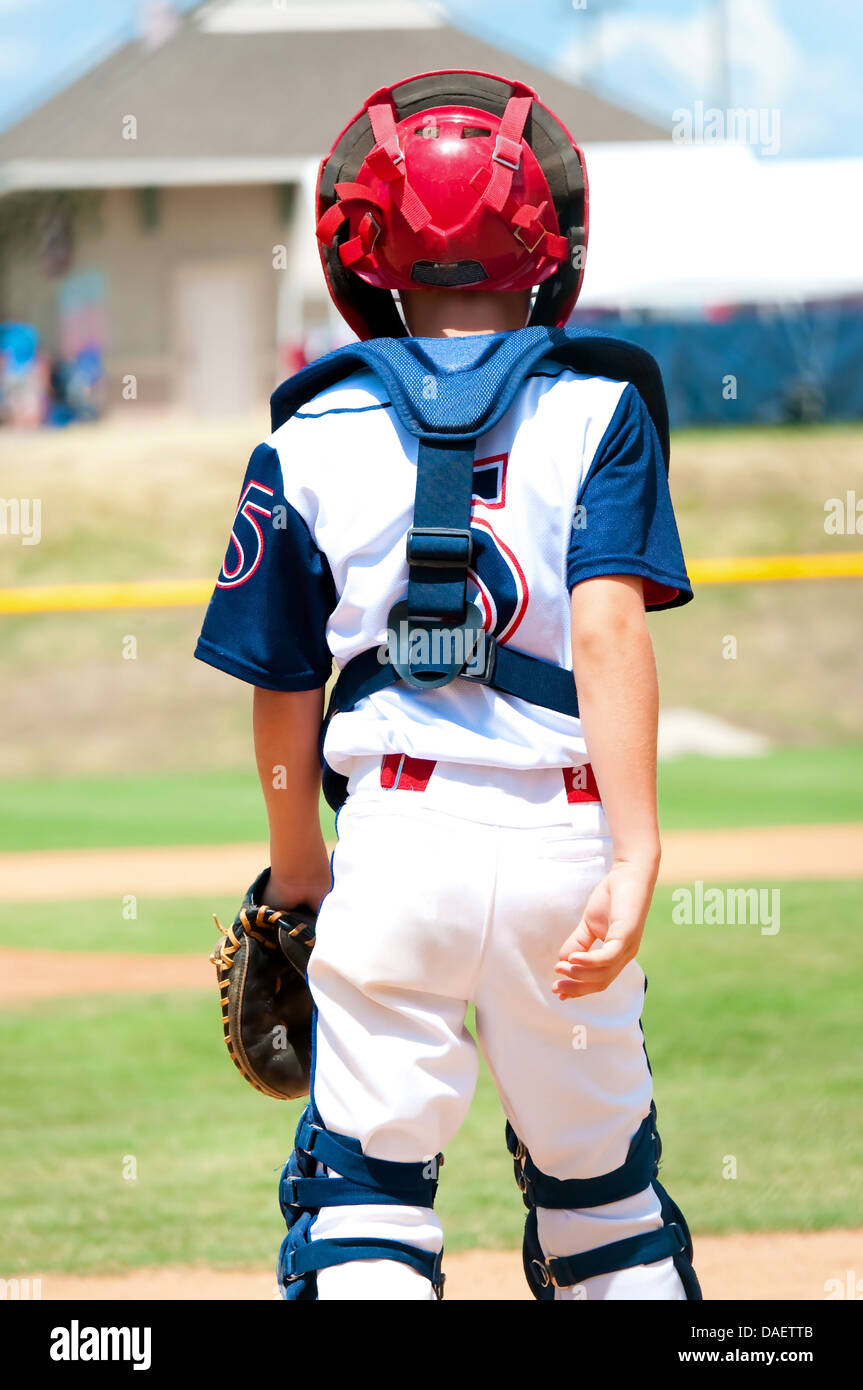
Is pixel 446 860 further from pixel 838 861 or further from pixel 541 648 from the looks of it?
pixel 838 861

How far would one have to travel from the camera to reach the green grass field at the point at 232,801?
8.39 m

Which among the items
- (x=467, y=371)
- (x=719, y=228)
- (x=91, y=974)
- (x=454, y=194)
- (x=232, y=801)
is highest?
(x=719, y=228)

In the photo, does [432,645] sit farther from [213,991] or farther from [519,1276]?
[213,991]

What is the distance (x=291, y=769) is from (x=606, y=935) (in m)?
0.52

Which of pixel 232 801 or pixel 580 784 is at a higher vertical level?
pixel 580 784

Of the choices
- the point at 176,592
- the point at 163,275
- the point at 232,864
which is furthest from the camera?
Answer: the point at 163,275

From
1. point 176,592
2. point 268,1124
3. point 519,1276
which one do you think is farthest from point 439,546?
point 176,592

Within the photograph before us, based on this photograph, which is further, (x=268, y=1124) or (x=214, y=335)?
(x=214, y=335)

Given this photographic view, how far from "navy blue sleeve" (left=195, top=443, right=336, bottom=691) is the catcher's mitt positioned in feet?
1.21

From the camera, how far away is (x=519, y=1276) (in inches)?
117

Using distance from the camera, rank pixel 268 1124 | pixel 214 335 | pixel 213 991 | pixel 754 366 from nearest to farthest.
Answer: pixel 268 1124, pixel 213 991, pixel 754 366, pixel 214 335

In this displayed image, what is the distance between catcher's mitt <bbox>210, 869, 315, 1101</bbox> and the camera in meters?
2.18
